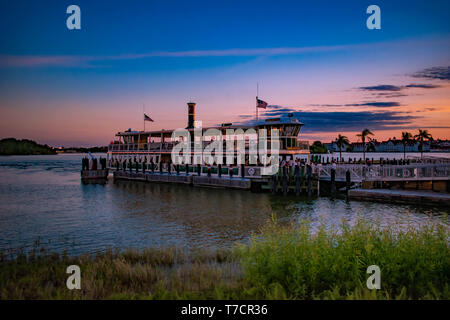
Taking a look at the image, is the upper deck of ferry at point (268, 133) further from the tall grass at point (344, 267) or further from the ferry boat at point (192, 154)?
the tall grass at point (344, 267)

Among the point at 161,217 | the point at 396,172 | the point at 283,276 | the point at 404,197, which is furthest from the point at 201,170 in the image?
the point at 283,276

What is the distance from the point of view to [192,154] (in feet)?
141

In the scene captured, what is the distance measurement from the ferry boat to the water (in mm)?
5849

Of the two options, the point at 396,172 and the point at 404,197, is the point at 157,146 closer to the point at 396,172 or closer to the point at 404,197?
the point at 396,172

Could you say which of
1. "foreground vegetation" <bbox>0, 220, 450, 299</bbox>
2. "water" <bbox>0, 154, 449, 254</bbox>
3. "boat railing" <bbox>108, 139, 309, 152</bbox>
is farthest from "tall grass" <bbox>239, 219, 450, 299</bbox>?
"boat railing" <bbox>108, 139, 309, 152</bbox>

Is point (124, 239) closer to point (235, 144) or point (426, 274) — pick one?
point (426, 274)

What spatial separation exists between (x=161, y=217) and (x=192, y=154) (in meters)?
22.2

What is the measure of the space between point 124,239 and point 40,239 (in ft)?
13.6

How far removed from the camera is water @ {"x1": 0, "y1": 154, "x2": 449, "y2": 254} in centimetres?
1532

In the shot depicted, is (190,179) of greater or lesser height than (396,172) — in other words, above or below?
below

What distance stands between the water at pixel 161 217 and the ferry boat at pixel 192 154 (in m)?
5.85

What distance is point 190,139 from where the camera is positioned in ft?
145

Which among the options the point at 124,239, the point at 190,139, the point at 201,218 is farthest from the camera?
the point at 190,139
